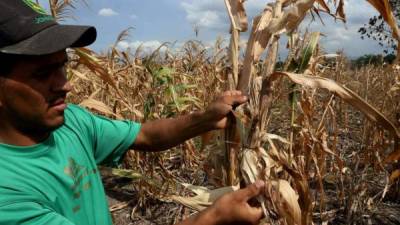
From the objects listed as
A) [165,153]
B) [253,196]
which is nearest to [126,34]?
[165,153]

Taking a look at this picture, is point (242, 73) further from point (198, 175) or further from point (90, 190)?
point (198, 175)

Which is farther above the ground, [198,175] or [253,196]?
[253,196]

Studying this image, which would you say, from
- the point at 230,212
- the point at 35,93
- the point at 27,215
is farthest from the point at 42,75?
the point at 230,212

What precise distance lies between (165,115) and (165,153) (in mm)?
488

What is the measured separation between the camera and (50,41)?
4.50 feet

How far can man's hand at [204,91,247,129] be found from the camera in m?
1.58

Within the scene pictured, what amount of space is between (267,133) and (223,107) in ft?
0.59

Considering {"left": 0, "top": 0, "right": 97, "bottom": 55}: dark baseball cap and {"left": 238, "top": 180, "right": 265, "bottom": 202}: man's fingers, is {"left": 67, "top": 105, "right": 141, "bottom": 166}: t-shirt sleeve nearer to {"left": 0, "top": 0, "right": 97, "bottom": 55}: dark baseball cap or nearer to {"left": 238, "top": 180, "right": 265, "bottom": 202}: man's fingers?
{"left": 0, "top": 0, "right": 97, "bottom": 55}: dark baseball cap

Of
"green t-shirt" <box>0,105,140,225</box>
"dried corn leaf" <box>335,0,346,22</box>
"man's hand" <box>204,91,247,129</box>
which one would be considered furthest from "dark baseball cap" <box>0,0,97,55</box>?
"dried corn leaf" <box>335,0,346,22</box>

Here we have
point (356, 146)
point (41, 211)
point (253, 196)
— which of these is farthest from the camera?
point (356, 146)

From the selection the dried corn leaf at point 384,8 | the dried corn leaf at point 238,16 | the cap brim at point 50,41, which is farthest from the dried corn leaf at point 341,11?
the cap brim at point 50,41

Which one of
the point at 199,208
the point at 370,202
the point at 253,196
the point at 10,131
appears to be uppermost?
the point at 10,131

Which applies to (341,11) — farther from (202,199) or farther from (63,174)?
(63,174)

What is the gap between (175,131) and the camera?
6.38ft
